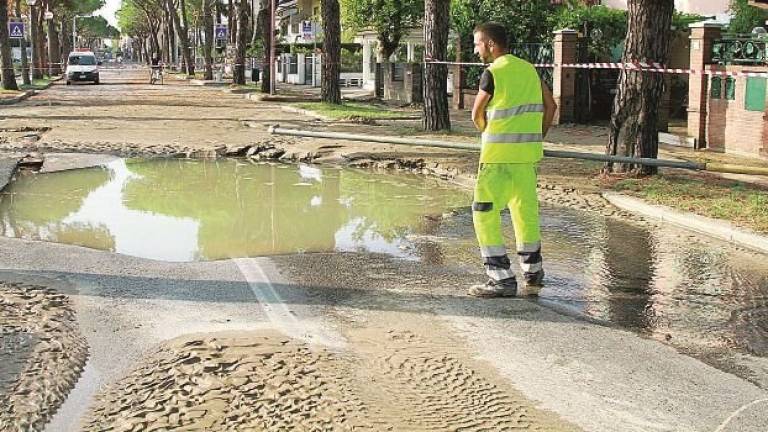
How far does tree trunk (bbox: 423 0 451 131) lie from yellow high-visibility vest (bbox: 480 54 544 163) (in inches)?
495

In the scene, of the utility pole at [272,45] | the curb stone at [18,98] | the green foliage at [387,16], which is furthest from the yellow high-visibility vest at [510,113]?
the green foliage at [387,16]

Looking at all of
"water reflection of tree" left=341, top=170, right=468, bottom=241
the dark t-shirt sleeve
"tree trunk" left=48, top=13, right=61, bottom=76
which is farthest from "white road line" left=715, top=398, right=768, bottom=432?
"tree trunk" left=48, top=13, right=61, bottom=76

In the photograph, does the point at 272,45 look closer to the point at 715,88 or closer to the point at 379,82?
the point at 379,82

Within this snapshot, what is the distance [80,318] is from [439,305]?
2.41 metres

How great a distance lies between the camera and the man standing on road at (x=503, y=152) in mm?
7125

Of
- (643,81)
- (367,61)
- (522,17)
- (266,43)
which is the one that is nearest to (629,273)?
(643,81)

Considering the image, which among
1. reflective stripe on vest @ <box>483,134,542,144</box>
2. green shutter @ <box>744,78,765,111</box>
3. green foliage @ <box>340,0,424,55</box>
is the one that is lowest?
reflective stripe on vest @ <box>483,134,542,144</box>

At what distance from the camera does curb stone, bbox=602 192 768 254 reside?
908 centimetres

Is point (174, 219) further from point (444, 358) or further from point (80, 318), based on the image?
point (444, 358)

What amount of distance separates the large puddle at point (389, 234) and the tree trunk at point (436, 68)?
18.7 feet

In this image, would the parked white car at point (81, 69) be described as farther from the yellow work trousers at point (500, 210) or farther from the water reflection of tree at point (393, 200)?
Answer: the yellow work trousers at point (500, 210)

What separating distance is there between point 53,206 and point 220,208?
1945 mm

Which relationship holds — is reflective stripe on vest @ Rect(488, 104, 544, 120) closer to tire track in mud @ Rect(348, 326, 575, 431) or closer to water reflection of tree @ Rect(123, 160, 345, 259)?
tire track in mud @ Rect(348, 326, 575, 431)

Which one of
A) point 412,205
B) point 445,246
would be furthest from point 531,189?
point 412,205
